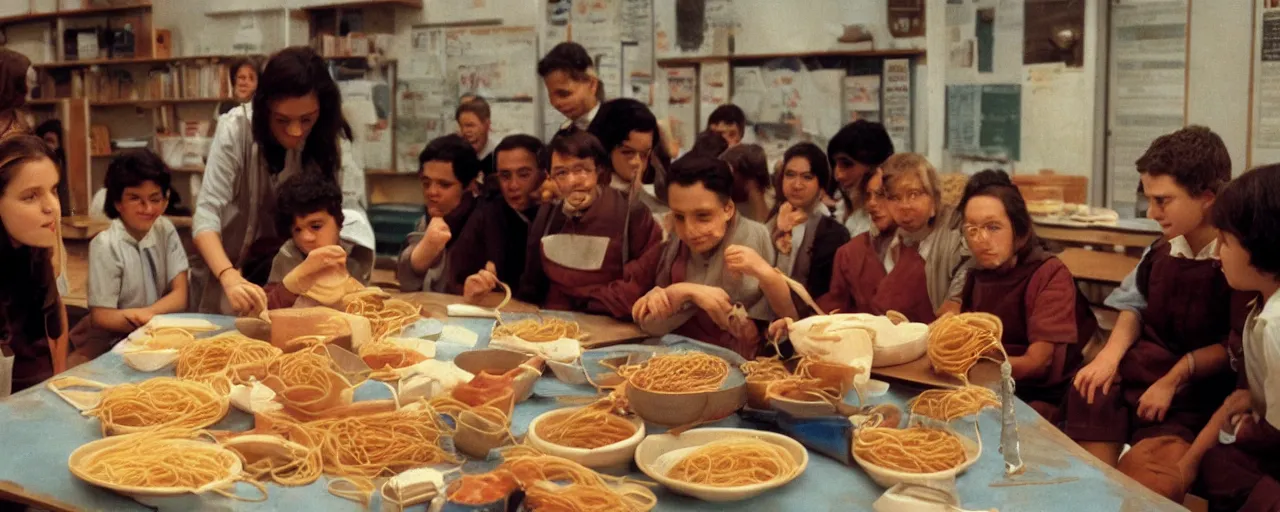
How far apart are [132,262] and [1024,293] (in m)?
2.89

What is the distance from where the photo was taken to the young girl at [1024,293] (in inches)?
109

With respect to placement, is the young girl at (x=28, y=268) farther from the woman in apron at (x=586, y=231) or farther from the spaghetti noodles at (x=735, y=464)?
the spaghetti noodles at (x=735, y=464)

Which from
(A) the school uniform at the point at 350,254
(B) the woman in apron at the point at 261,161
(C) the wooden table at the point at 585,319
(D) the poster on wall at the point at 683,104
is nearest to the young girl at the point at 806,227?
(C) the wooden table at the point at 585,319

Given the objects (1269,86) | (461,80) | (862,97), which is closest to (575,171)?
(862,97)

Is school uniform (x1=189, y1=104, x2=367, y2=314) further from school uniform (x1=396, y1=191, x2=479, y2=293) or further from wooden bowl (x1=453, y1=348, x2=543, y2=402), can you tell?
wooden bowl (x1=453, y1=348, x2=543, y2=402)

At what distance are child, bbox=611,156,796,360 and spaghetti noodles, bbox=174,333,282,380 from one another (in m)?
0.94

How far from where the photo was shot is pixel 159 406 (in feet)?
6.89

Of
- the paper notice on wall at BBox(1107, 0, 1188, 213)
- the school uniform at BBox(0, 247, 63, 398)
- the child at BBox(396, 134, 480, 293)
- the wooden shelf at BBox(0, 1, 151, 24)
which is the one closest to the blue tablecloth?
the school uniform at BBox(0, 247, 63, 398)

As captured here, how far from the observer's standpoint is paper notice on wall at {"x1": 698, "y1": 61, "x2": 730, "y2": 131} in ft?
23.3

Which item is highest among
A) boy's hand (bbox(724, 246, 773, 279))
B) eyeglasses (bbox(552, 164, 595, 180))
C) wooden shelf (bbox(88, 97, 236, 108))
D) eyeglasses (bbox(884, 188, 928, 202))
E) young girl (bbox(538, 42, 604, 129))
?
wooden shelf (bbox(88, 97, 236, 108))

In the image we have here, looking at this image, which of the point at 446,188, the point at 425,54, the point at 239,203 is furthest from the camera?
the point at 425,54

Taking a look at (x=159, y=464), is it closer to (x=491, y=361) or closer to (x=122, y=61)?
(x=491, y=361)

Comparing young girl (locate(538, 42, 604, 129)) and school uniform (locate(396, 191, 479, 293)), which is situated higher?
young girl (locate(538, 42, 604, 129))

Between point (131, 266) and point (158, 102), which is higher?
point (158, 102)
